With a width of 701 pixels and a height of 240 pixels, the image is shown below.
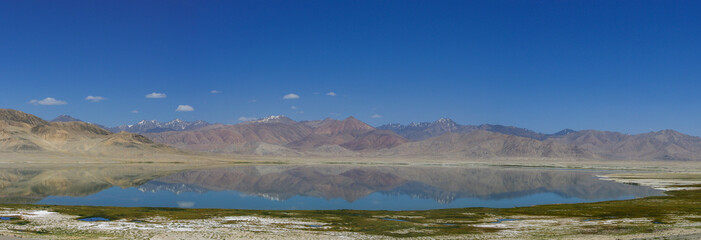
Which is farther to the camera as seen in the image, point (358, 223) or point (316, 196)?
point (316, 196)

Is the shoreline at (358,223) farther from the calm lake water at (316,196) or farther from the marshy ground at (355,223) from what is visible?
the calm lake water at (316,196)

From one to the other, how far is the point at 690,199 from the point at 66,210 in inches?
2404

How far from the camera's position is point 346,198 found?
204 ft

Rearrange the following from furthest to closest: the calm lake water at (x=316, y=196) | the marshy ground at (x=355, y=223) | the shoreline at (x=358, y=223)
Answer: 1. the calm lake water at (x=316, y=196)
2. the shoreline at (x=358, y=223)
3. the marshy ground at (x=355, y=223)

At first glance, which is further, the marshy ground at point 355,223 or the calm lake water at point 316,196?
the calm lake water at point 316,196

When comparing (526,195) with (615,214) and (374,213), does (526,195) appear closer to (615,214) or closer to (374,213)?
(615,214)

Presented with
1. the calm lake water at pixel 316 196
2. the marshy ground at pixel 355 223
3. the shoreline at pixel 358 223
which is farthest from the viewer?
the calm lake water at pixel 316 196

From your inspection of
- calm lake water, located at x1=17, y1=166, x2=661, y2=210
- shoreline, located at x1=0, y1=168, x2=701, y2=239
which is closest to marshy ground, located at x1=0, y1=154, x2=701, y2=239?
shoreline, located at x1=0, y1=168, x2=701, y2=239

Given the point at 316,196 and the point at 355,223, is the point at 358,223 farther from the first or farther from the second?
the point at 316,196

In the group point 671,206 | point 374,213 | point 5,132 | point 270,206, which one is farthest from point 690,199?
point 5,132

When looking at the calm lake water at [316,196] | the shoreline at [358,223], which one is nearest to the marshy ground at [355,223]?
the shoreline at [358,223]

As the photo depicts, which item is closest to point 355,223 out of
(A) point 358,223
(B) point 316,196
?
(A) point 358,223

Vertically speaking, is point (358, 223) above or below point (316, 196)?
below

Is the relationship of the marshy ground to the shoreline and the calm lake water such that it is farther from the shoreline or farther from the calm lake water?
the calm lake water
